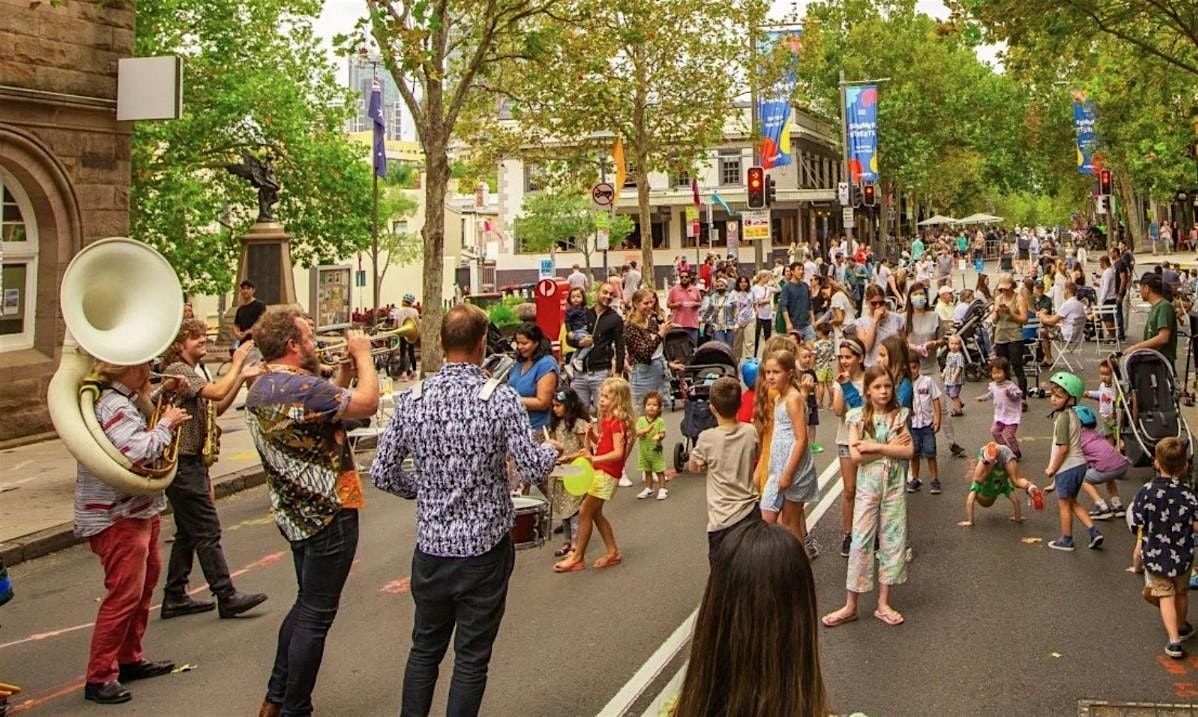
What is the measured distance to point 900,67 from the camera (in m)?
63.2

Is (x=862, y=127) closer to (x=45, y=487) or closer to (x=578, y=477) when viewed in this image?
(x=45, y=487)

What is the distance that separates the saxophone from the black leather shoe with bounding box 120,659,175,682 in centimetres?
135

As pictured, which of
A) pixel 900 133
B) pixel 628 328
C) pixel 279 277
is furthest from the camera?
pixel 900 133

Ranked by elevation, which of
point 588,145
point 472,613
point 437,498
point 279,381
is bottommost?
point 472,613

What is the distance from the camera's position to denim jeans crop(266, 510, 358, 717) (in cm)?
530

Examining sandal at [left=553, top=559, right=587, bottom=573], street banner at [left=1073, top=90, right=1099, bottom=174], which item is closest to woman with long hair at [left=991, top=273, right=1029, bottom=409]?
sandal at [left=553, top=559, right=587, bottom=573]

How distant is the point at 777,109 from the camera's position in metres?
36.1

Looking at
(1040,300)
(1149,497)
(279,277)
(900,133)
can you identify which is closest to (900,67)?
(900,133)

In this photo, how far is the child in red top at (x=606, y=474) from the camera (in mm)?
8688

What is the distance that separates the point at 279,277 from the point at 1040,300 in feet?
46.6

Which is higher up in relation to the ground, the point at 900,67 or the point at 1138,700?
the point at 900,67

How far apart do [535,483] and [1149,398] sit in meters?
7.56

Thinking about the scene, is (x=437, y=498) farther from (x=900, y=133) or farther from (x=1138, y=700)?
(x=900, y=133)

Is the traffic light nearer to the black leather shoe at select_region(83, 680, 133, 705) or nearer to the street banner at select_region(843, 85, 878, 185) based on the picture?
the street banner at select_region(843, 85, 878, 185)
